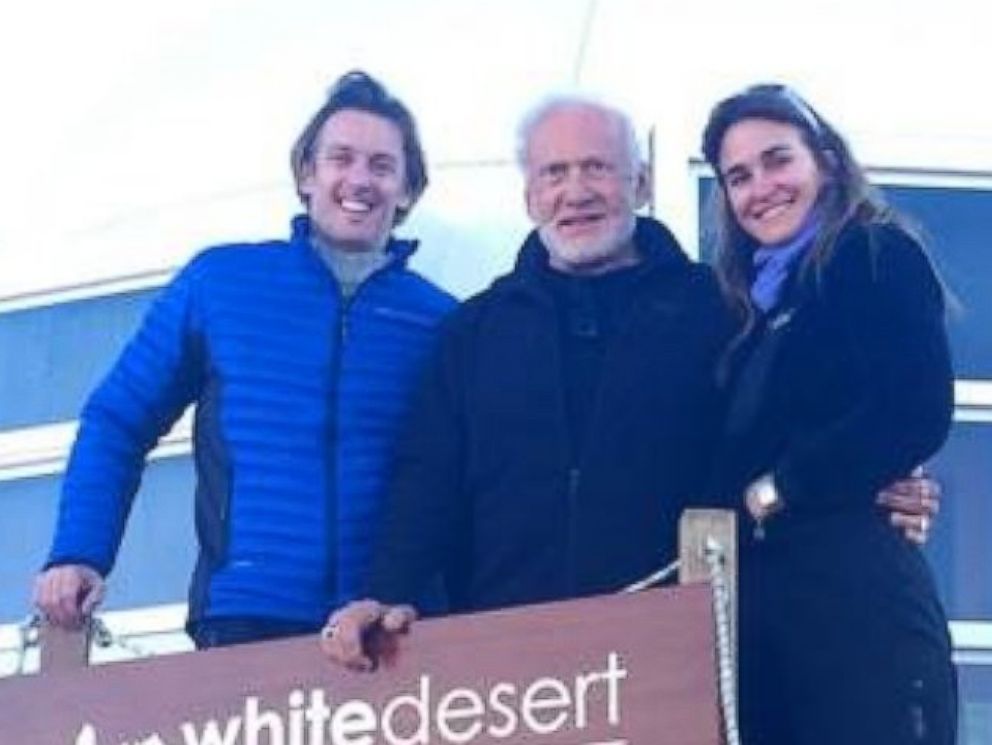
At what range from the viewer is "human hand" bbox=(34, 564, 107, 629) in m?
4.64

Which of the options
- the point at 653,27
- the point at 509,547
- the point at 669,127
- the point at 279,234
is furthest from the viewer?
the point at 653,27

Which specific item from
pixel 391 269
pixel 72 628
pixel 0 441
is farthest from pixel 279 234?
pixel 72 628

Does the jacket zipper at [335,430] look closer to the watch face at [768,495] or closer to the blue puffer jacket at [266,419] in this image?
the blue puffer jacket at [266,419]

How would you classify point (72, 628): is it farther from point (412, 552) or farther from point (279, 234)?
point (279, 234)

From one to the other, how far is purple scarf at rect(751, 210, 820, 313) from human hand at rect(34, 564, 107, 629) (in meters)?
1.15

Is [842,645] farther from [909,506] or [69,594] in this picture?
[69,594]

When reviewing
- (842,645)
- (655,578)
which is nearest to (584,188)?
(655,578)

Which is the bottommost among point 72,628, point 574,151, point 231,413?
point 72,628

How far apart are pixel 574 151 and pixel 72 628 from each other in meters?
1.11

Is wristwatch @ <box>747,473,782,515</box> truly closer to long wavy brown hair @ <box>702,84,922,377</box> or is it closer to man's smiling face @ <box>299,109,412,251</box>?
long wavy brown hair @ <box>702,84,922,377</box>

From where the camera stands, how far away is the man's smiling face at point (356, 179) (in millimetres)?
4977

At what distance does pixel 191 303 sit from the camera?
16.2 feet

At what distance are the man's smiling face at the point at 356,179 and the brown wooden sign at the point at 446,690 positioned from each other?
0.96m

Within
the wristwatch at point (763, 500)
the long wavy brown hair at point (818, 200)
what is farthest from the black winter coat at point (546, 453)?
the wristwatch at point (763, 500)
